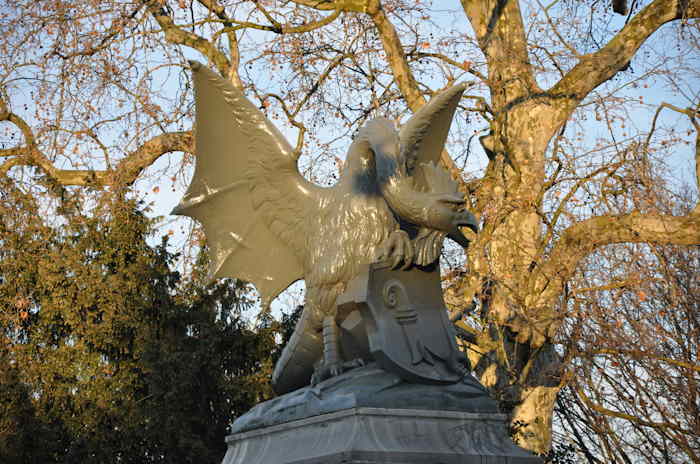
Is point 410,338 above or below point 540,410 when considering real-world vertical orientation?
below

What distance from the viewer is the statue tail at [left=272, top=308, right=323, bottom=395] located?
4.41 meters

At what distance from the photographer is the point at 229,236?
16.9 feet

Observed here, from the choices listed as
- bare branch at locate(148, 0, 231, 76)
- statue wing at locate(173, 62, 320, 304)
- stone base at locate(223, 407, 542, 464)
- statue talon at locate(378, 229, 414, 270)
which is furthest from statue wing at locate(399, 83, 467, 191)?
bare branch at locate(148, 0, 231, 76)

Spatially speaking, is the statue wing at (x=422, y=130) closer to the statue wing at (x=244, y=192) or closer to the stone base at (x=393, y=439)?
the statue wing at (x=244, y=192)

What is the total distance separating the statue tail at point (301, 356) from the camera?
173 inches

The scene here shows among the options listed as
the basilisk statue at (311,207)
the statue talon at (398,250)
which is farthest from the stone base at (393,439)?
the statue talon at (398,250)

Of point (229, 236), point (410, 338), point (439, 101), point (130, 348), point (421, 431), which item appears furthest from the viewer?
point (130, 348)

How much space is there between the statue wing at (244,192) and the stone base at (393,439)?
1.31m

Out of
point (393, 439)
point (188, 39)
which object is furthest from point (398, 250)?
point (188, 39)

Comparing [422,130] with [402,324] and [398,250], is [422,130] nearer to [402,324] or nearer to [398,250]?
[398,250]

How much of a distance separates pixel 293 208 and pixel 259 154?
43cm

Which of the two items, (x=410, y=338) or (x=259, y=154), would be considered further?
(x=259, y=154)

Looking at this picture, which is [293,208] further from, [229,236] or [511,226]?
[511,226]

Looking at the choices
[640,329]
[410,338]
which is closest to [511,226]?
[640,329]
